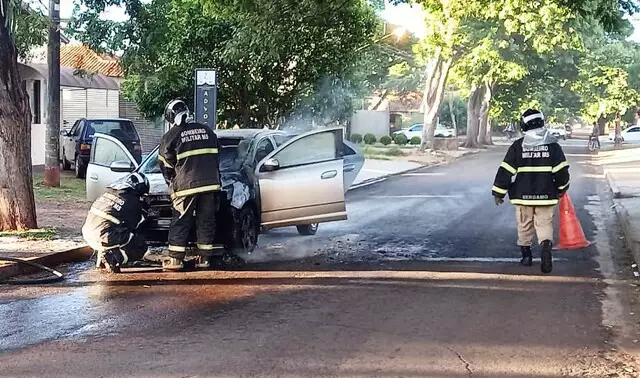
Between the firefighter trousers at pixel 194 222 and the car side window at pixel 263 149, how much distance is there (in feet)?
5.66

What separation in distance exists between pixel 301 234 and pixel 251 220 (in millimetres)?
2233

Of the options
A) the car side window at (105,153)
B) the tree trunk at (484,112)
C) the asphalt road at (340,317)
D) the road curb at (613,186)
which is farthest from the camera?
the tree trunk at (484,112)

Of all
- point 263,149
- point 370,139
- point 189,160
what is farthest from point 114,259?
point 370,139

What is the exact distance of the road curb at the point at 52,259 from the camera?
28.7ft

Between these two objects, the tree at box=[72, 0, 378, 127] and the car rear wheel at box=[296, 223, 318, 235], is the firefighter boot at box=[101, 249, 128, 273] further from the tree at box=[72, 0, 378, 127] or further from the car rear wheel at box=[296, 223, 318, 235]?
the tree at box=[72, 0, 378, 127]

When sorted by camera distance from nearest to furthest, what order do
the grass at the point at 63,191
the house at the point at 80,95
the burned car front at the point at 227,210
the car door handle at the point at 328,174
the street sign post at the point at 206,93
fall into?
1. the burned car front at the point at 227,210
2. the car door handle at the point at 328,174
3. the street sign post at the point at 206,93
4. the grass at the point at 63,191
5. the house at the point at 80,95

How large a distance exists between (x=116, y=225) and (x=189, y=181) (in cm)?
95

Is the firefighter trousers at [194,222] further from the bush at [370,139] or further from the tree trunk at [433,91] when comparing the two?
the bush at [370,139]

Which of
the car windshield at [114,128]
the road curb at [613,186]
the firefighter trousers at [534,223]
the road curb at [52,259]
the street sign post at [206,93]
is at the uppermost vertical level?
the street sign post at [206,93]

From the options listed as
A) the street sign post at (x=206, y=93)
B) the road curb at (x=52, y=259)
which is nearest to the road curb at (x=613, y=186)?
the street sign post at (x=206, y=93)

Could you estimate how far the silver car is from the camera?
9633 millimetres

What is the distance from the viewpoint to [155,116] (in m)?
19.7

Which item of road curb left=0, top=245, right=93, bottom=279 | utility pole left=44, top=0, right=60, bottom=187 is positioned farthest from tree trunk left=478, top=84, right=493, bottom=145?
road curb left=0, top=245, right=93, bottom=279

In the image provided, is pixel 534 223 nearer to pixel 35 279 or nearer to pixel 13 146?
pixel 35 279
